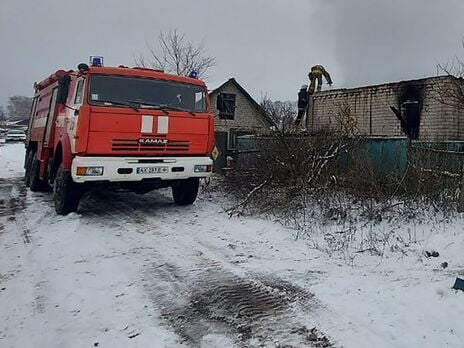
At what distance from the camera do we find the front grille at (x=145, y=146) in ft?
22.5

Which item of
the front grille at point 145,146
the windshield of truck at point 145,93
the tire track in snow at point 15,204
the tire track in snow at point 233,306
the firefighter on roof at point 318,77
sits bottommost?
the tire track in snow at point 233,306

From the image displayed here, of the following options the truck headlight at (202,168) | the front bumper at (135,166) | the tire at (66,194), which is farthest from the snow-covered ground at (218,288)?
the truck headlight at (202,168)

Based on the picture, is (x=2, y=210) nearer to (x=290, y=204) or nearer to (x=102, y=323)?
(x=290, y=204)

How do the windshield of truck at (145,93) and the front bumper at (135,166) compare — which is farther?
the windshield of truck at (145,93)

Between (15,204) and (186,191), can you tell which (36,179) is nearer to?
(15,204)

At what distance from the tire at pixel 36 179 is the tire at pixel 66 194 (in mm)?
2652

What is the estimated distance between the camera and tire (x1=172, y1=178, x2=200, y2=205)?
8.25 m

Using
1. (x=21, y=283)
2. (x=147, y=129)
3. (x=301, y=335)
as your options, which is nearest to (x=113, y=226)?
(x=147, y=129)

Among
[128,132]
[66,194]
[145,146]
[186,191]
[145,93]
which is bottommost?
[66,194]

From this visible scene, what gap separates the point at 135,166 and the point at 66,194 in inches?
50.7

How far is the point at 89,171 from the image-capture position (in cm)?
666

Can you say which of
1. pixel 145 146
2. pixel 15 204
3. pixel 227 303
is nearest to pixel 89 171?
pixel 145 146

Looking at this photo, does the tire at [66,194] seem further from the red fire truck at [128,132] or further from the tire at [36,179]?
the tire at [36,179]

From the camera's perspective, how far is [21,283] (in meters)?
4.35
